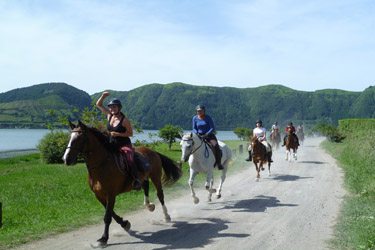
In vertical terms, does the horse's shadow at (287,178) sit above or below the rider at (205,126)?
below

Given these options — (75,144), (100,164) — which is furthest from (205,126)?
(75,144)

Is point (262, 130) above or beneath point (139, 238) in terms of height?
above

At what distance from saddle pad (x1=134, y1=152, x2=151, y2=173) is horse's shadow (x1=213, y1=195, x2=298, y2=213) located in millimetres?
3383

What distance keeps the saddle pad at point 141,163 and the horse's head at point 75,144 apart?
1745 mm

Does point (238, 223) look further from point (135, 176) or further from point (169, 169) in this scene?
point (135, 176)

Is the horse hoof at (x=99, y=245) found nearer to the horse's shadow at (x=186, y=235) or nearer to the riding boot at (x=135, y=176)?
the horse's shadow at (x=186, y=235)

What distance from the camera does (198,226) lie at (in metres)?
7.99

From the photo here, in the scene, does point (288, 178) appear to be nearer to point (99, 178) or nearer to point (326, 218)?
point (326, 218)

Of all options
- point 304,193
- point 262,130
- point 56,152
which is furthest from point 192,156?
point 56,152

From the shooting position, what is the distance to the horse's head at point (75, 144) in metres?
6.00

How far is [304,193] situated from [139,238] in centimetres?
767

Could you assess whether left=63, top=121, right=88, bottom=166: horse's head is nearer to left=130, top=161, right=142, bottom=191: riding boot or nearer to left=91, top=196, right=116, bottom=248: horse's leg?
left=91, top=196, right=116, bottom=248: horse's leg

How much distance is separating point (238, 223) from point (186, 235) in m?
1.65

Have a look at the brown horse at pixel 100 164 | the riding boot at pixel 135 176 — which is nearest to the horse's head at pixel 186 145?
the riding boot at pixel 135 176
